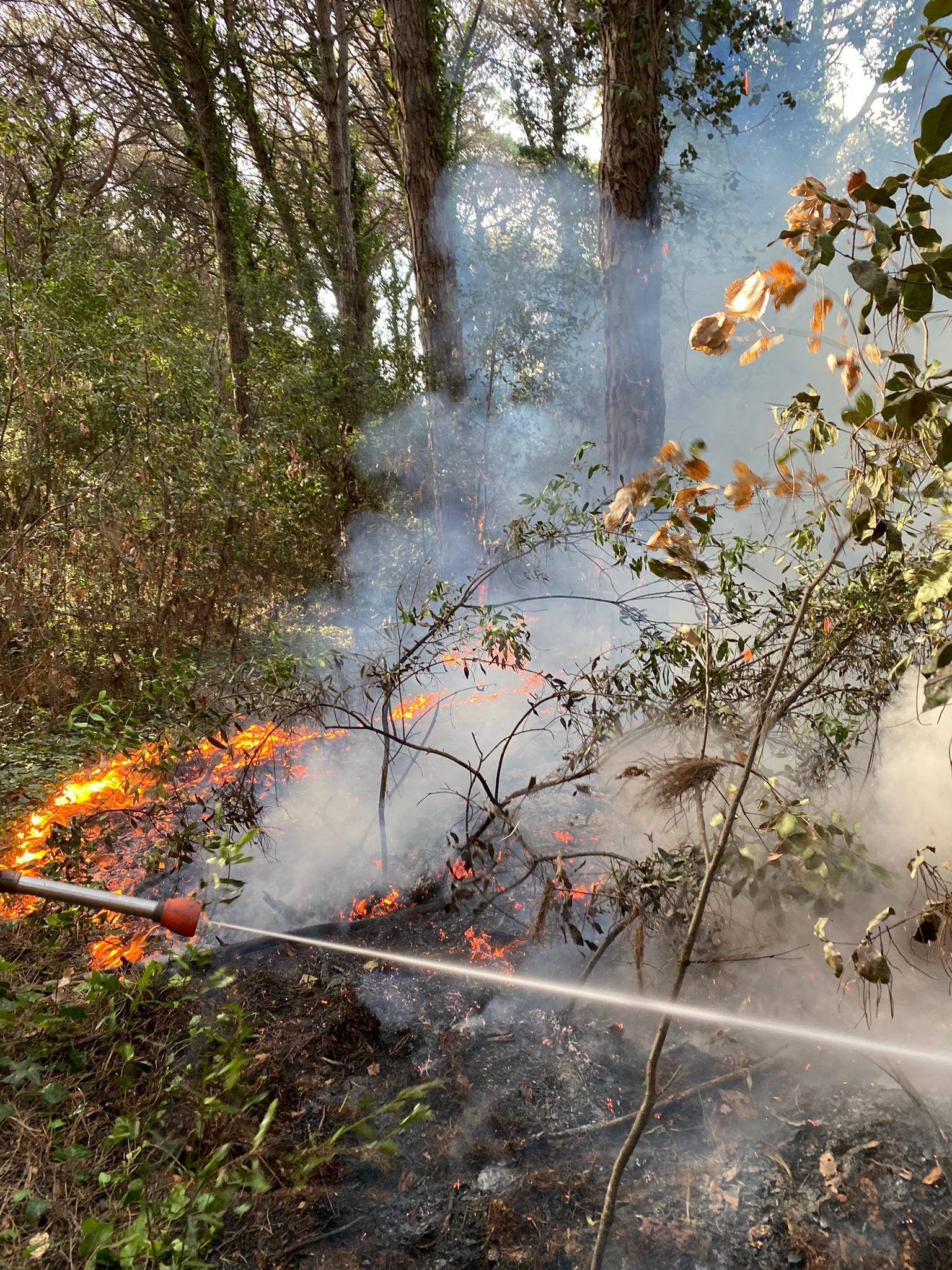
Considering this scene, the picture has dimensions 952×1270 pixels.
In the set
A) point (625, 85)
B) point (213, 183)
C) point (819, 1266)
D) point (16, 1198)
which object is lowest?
point (819, 1266)

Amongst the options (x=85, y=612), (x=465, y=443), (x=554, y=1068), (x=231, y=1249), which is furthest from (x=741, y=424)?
(x=231, y=1249)

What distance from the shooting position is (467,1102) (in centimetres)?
248

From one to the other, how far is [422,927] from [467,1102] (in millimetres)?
995

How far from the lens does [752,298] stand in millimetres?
1364

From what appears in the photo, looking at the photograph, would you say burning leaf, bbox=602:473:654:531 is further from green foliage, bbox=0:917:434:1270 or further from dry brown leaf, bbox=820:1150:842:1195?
dry brown leaf, bbox=820:1150:842:1195

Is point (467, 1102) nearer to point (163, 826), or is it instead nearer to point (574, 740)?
point (163, 826)

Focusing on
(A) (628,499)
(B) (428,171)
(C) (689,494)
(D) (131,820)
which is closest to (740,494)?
(C) (689,494)

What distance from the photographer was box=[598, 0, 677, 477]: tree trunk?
16.6ft

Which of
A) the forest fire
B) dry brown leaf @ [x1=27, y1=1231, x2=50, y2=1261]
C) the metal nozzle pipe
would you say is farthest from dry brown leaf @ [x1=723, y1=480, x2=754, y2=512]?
dry brown leaf @ [x1=27, y1=1231, x2=50, y2=1261]

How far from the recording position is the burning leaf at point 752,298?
1.36 metres

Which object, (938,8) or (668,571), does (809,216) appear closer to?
(938,8)

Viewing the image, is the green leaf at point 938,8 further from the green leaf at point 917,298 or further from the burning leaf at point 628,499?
the burning leaf at point 628,499

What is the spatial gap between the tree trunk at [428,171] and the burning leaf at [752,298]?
651cm

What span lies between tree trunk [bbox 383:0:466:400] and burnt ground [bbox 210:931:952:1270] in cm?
654
